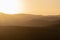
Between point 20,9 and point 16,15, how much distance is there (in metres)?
0.11

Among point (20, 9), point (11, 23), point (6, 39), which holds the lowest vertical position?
point (6, 39)

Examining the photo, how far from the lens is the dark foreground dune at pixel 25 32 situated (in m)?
0.83

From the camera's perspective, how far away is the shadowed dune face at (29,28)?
828 millimetres

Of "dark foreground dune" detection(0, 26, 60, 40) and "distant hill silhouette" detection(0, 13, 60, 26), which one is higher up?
"distant hill silhouette" detection(0, 13, 60, 26)

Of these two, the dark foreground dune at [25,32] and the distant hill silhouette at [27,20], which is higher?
the distant hill silhouette at [27,20]

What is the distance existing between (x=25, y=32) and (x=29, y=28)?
42 millimetres

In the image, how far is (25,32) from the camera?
826 mm

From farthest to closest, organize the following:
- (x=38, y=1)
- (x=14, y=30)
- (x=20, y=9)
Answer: (x=38, y=1) → (x=20, y=9) → (x=14, y=30)

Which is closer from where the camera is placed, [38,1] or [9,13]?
[9,13]

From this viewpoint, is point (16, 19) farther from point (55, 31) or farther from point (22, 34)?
point (55, 31)

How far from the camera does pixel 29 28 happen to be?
829 millimetres

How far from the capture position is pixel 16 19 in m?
0.85

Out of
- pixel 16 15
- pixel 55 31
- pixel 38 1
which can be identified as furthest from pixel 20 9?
pixel 55 31

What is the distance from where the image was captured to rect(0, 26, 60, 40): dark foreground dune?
83cm
